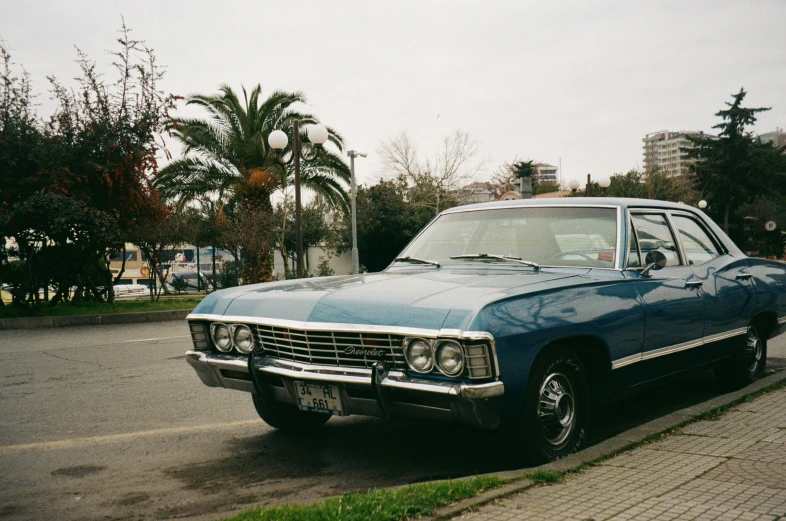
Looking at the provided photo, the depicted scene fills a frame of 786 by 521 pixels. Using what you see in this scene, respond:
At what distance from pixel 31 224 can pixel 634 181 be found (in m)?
53.1

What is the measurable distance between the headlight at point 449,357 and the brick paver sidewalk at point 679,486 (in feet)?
2.25

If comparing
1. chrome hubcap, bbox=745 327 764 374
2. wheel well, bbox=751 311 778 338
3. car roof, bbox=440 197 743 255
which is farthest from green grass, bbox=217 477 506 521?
wheel well, bbox=751 311 778 338

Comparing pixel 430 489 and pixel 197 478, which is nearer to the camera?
pixel 430 489

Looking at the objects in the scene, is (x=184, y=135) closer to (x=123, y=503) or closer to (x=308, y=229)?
(x=308, y=229)

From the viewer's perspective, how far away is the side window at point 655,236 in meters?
5.66

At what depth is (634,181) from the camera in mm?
61625

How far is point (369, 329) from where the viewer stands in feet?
13.7

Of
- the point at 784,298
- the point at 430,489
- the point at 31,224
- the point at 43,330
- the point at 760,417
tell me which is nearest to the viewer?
the point at 430,489

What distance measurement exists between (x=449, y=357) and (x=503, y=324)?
33 centimetres

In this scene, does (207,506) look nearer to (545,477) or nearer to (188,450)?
(188,450)

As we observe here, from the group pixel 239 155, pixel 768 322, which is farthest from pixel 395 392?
pixel 239 155

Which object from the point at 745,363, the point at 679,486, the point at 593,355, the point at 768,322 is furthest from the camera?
the point at 768,322

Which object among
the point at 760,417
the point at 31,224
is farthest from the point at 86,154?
the point at 760,417

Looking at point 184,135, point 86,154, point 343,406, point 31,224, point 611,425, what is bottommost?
point 611,425
